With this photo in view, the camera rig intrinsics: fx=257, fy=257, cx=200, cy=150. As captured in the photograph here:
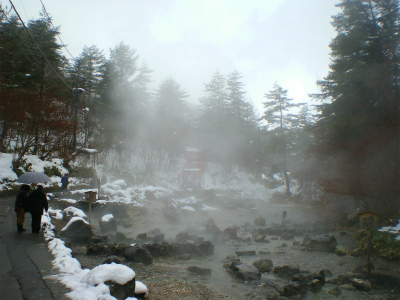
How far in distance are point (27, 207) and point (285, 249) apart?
10.8 metres

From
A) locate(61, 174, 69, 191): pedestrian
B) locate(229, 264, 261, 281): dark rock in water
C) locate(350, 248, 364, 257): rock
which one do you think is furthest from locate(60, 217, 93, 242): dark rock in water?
locate(350, 248, 364, 257): rock

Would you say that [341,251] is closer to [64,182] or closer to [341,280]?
[341,280]

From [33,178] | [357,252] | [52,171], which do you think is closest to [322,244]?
[357,252]

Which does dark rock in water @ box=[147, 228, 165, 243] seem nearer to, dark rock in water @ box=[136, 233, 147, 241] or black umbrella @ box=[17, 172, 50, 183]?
dark rock in water @ box=[136, 233, 147, 241]

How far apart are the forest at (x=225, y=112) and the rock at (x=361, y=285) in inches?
266

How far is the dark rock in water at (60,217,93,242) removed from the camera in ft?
32.1

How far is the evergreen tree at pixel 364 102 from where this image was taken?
13.6m

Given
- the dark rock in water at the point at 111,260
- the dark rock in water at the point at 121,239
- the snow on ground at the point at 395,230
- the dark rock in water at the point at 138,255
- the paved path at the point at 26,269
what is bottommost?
the dark rock in water at the point at 121,239

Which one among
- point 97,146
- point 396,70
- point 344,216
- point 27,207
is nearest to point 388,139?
point 396,70

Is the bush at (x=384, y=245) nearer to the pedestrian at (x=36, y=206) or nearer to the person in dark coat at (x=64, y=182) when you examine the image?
the pedestrian at (x=36, y=206)

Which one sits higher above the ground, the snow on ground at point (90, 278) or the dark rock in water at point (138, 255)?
the snow on ground at point (90, 278)

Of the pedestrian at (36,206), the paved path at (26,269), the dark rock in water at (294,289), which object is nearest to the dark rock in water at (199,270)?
the dark rock in water at (294,289)

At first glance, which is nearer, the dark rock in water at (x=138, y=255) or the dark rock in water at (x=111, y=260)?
the dark rock in water at (x=111, y=260)

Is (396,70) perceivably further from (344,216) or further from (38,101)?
(38,101)
